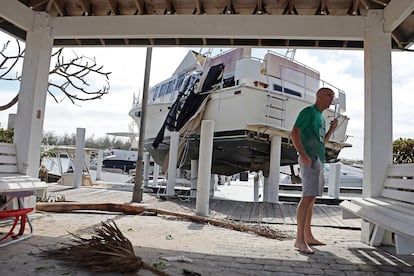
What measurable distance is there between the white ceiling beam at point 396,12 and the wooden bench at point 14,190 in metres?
4.64

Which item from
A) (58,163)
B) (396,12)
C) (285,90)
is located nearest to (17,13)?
(396,12)

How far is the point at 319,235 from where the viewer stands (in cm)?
467

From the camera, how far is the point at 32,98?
197 inches

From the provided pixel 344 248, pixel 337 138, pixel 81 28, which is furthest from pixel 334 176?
pixel 81 28

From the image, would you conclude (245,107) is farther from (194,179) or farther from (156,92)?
(156,92)

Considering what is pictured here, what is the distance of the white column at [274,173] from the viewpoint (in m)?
9.27

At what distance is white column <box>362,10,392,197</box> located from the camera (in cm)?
426

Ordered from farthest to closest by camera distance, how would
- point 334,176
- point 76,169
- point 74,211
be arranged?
point 334,176, point 76,169, point 74,211

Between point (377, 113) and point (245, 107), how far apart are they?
515 cm

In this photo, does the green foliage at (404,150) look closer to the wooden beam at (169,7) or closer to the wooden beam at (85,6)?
the wooden beam at (169,7)

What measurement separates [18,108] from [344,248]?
4.82 metres

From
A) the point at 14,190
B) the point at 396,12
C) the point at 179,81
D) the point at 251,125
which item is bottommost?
the point at 14,190

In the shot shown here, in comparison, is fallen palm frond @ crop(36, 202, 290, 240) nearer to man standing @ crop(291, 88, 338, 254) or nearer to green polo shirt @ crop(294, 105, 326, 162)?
man standing @ crop(291, 88, 338, 254)

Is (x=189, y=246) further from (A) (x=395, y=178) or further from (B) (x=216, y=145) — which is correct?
(B) (x=216, y=145)
